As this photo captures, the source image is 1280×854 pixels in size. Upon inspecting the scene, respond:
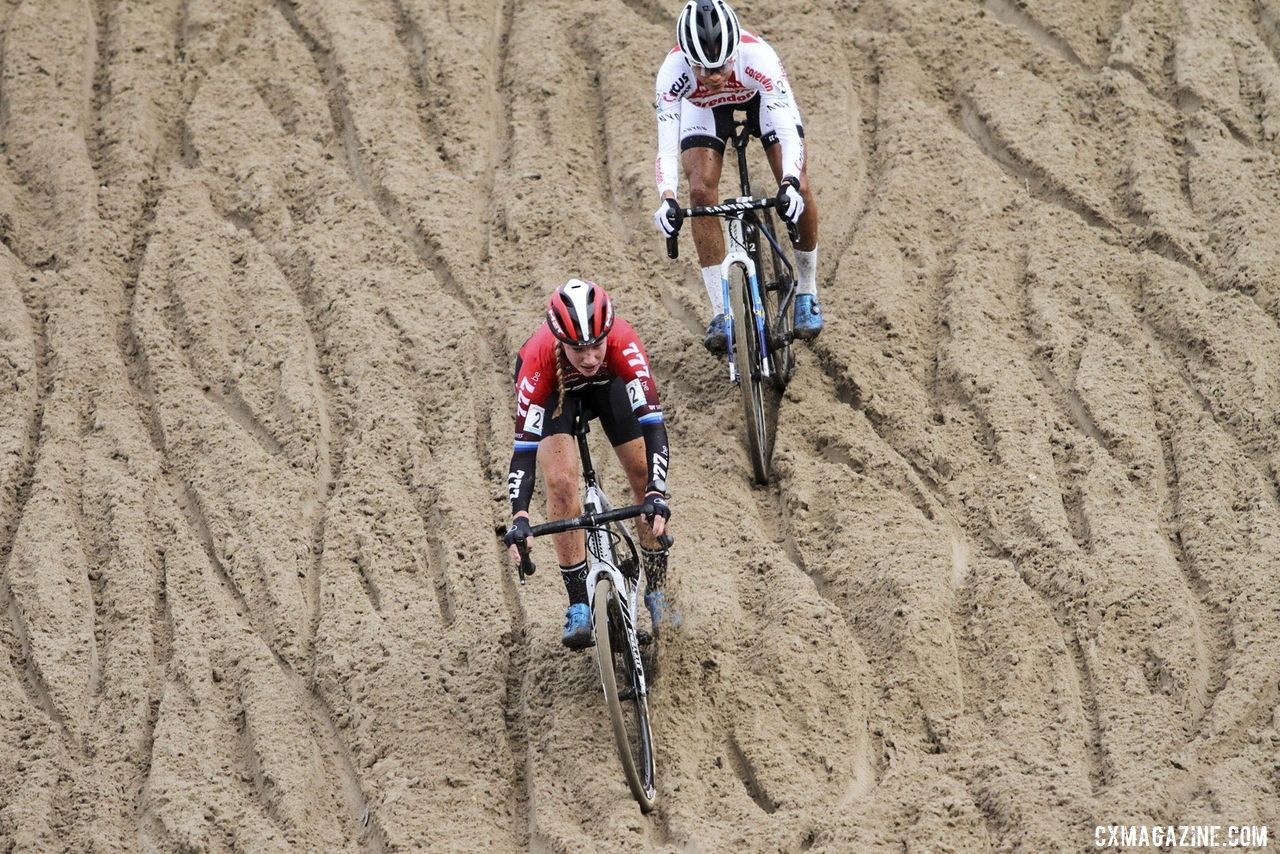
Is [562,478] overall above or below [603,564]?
above

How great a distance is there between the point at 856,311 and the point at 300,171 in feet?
14.9

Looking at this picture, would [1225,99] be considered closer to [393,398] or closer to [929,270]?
[929,270]

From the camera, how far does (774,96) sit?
9711mm

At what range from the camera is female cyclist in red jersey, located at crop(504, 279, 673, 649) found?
7.55 m

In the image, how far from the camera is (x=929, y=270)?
11.0 m

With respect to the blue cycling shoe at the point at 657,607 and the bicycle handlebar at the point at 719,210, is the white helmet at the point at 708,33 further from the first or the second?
the blue cycling shoe at the point at 657,607

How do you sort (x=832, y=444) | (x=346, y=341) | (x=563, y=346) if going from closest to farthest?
(x=563, y=346) < (x=832, y=444) < (x=346, y=341)

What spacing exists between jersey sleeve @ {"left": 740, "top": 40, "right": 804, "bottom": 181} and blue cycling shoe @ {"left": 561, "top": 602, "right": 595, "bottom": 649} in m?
3.29

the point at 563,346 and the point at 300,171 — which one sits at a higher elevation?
the point at 300,171

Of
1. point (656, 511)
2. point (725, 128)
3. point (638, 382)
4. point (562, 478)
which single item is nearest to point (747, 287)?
point (725, 128)

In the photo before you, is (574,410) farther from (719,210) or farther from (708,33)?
(708,33)

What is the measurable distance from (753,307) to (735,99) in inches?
56.3

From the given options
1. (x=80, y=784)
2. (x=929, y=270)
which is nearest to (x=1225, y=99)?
(x=929, y=270)

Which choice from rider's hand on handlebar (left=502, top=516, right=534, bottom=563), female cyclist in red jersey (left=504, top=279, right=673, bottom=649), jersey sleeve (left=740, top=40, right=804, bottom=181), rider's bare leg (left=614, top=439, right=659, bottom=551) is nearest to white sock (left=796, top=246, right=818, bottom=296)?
jersey sleeve (left=740, top=40, right=804, bottom=181)
